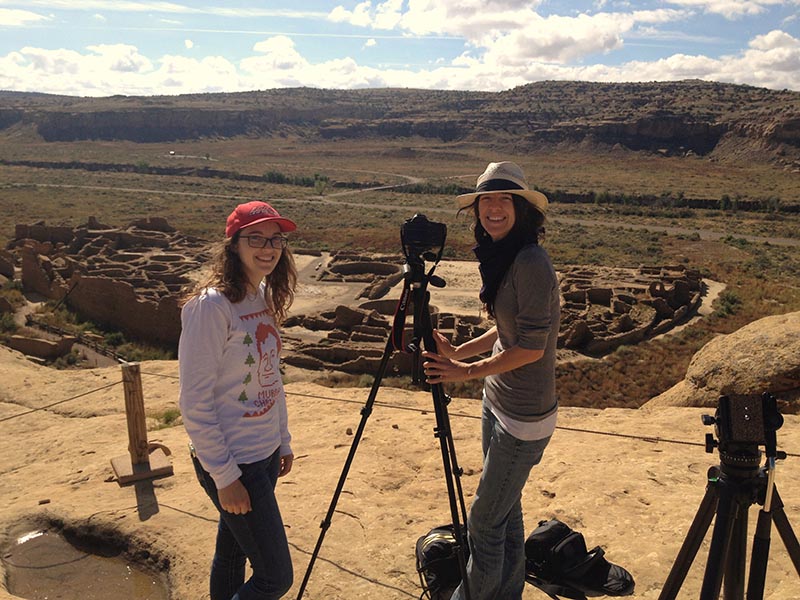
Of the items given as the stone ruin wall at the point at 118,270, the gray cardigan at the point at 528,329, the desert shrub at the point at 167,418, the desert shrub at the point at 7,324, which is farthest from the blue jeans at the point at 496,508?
the desert shrub at the point at 7,324

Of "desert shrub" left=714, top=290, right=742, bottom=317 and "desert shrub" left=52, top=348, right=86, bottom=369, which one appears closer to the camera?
"desert shrub" left=52, top=348, right=86, bottom=369

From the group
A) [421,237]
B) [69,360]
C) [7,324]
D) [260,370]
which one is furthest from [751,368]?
[7,324]

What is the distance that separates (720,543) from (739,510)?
6.5 inches

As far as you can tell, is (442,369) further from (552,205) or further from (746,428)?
(552,205)

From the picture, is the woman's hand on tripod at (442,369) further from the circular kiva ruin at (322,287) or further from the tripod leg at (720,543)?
the circular kiva ruin at (322,287)

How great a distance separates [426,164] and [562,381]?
8466 centimetres

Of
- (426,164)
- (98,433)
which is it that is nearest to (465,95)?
(426,164)

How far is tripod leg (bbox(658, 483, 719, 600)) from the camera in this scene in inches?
116

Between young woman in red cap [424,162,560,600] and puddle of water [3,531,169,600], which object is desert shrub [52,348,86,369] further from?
young woman in red cap [424,162,560,600]

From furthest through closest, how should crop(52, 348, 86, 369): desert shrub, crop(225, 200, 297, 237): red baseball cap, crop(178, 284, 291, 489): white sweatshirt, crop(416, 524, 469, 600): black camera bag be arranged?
crop(52, 348, 86, 369): desert shrub → crop(416, 524, 469, 600): black camera bag → crop(225, 200, 297, 237): red baseball cap → crop(178, 284, 291, 489): white sweatshirt

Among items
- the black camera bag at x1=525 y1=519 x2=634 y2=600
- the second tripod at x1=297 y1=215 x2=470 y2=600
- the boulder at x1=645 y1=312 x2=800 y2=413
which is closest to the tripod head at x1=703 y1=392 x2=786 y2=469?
the second tripod at x1=297 y1=215 x2=470 y2=600

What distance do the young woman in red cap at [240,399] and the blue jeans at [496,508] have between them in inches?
41.0

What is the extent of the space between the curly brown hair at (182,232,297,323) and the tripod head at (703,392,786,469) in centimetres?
221

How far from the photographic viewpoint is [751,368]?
908cm
